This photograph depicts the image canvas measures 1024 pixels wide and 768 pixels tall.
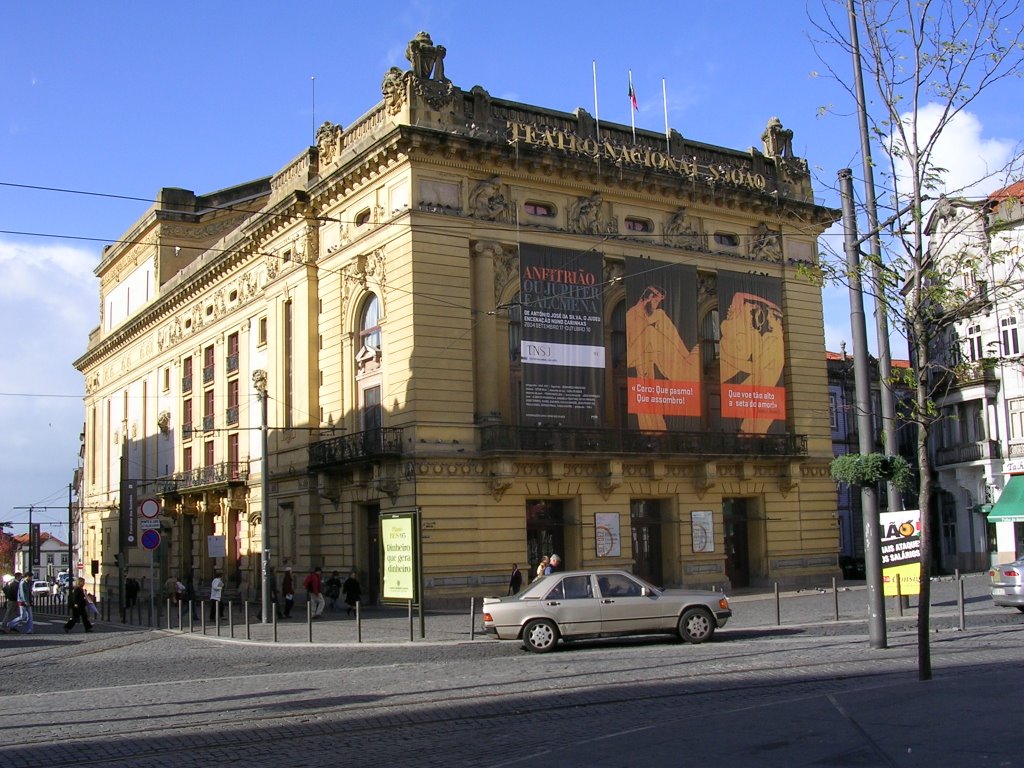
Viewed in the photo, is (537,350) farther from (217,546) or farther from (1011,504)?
(1011,504)

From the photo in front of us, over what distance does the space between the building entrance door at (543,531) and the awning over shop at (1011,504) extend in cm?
2304

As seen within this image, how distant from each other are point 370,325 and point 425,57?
30.3ft

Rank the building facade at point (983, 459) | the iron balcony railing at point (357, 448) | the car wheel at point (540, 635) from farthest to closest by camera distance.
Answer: the building facade at point (983, 459)
the iron balcony railing at point (357, 448)
the car wheel at point (540, 635)

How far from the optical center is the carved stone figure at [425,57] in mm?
36406

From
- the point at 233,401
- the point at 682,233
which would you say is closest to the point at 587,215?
the point at 682,233

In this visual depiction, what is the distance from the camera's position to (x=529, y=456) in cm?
3619

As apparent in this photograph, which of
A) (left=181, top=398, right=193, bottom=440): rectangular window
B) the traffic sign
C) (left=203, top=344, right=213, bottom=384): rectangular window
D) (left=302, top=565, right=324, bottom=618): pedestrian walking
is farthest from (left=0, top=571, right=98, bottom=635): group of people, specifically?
(left=181, top=398, right=193, bottom=440): rectangular window

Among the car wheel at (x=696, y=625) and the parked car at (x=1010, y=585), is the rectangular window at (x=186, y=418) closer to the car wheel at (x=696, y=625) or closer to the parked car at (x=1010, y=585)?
the car wheel at (x=696, y=625)

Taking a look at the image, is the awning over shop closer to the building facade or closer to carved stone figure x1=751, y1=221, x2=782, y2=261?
the building facade

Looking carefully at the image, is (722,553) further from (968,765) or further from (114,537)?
(114,537)

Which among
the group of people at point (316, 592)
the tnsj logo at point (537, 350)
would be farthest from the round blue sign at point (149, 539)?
the tnsj logo at point (537, 350)

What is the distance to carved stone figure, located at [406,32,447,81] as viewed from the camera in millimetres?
36406

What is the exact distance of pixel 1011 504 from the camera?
1951 inches

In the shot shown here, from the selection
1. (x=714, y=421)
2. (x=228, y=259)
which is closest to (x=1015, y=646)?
(x=714, y=421)
